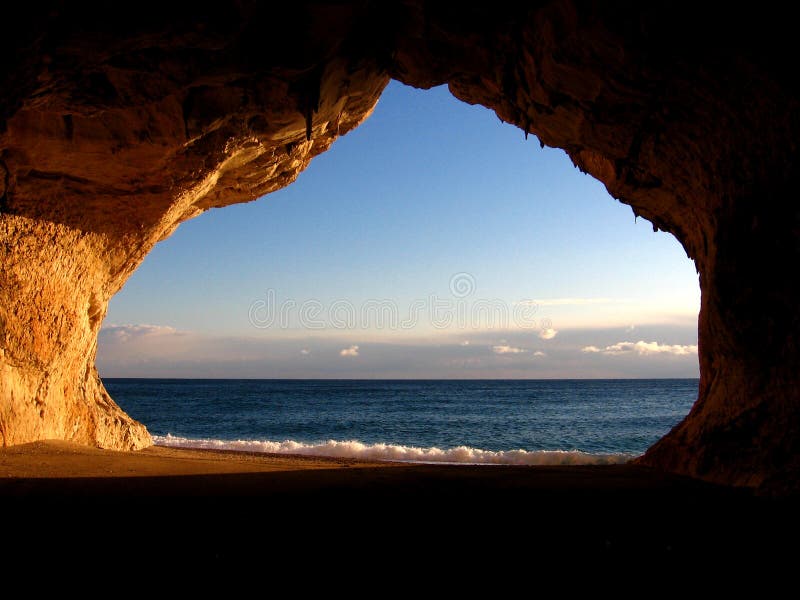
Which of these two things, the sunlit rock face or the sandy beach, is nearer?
→ the sandy beach

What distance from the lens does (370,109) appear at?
9938 millimetres

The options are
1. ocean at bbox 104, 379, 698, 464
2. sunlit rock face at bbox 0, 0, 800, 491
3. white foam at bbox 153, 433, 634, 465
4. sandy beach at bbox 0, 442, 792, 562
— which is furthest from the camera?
ocean at bbox 104, 379, 698, 464

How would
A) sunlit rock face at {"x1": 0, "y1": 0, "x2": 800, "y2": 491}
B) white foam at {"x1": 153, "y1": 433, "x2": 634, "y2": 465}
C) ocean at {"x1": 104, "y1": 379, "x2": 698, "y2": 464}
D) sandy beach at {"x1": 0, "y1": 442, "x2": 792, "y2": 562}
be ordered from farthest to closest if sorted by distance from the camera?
ocean at {"x1": 104, "y1": 379, "x2": 698, "y2": 464}
white foam at {"x1": 153, "y1": 433, "x2": 634, "y2": 465}
sunlit rock face at {"x1": 0, "y1": 0, "x2": 800, "y2": 491}
sandy beach at {"x1": 0, "y1": 442, "x2": 792, "y2": 562}

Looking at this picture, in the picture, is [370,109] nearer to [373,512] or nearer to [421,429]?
[373,512]

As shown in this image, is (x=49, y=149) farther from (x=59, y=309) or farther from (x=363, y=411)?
(x=363, y=411)

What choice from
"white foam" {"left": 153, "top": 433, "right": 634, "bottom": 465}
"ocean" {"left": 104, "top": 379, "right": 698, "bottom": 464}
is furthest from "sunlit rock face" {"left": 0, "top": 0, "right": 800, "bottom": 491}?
"ocean" {"left": 104, "top": 379, "right": 698, "bottom": 464}

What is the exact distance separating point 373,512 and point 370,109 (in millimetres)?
7694

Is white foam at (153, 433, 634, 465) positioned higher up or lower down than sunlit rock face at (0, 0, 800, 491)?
lower down

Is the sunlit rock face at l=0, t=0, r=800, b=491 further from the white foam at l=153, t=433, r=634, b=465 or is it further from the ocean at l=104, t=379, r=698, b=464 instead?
the ocean at l=104, t=379, r=698, b=464

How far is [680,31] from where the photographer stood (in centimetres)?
580

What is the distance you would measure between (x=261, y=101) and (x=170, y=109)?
1.36m

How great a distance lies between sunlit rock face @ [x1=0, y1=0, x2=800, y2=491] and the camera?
578cm

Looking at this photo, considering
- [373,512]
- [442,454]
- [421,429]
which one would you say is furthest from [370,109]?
[421,429]

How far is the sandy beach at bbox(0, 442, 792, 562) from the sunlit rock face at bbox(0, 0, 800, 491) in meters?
1.39
